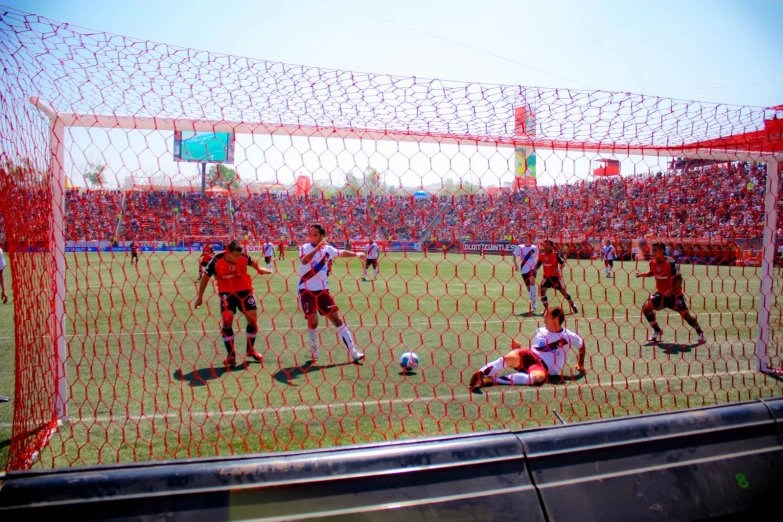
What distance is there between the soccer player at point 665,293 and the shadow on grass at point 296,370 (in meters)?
4.79

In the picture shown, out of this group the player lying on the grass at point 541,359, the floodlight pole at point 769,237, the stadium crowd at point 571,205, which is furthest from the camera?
the player lying on the grass at point 541,359

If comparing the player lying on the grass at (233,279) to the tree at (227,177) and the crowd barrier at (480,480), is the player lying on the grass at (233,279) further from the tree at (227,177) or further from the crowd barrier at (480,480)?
the crowd barrier at (480,480)

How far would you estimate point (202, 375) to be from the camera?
632 centimetres

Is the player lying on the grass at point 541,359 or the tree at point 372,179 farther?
the player lying on the grass at point 541,359

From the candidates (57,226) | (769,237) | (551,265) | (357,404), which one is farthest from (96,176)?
(551,265)

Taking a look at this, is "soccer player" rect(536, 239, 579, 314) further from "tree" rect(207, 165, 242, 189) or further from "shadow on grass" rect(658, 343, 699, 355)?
"tree" rect(207, 165, 242, 189)

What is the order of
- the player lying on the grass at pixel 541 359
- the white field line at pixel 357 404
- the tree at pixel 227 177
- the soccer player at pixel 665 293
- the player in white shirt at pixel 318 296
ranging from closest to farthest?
the tree at pixel 227 177 < the white field line at pixel 357 404 < the player lying on the grass at pixel 541 359 < the player in white shirt at pixel 318 296 < the soccer player at pixel 665 293

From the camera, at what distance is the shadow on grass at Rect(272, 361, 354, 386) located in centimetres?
608

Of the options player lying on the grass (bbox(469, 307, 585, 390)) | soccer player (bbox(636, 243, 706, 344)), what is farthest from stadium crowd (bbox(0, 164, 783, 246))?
player lying on the grass (bbox(469, 307, 585, 390))

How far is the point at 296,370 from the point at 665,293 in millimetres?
5728

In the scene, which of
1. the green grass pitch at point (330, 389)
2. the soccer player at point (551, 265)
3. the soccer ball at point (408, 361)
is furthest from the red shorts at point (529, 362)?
the soccer player at point (551, 265)

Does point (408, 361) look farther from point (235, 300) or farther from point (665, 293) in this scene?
point (665, 293)

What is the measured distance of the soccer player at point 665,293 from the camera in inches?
317

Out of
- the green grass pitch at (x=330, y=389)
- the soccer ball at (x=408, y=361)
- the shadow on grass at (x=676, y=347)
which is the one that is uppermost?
the soccer ball at (x=408, y=361)
